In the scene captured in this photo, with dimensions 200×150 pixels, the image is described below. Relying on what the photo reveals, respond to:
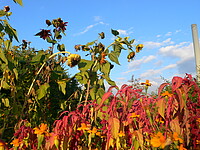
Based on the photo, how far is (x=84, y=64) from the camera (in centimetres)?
178

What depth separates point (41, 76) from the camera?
7.70 feet

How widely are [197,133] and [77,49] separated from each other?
127 centimetres

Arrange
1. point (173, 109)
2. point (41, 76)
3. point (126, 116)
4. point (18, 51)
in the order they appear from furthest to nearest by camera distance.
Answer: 1. point (18, 51)
2. point (41, 76)
3. point (126, 116)
4. point (173, 109)

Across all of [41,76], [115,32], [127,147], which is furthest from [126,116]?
[41,76]

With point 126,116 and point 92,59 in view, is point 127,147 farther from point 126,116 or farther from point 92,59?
point 92,59

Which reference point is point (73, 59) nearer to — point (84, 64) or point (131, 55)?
point (84, 64)

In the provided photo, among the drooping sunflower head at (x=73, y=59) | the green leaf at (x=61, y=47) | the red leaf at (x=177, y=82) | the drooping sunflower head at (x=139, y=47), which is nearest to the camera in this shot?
the red leaf at (x=177, y=82)

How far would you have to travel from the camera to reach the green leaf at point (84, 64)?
1755 millimetres

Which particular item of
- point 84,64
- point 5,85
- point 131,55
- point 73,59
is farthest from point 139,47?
point 5,85

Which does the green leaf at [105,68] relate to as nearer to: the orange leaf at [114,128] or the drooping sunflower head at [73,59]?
the drooping sunflower head at [73,59]

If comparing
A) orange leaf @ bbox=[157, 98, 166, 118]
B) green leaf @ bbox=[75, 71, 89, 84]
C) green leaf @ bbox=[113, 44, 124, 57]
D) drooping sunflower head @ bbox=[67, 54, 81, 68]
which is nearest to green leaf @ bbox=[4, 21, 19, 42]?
drooping sunflower head @ bbox=[67, 54, 81, 68]

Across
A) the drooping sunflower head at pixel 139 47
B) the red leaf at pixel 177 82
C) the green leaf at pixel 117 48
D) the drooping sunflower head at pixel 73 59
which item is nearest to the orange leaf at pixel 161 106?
the red leaf at pixel 177 82

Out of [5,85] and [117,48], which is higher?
[117,48]

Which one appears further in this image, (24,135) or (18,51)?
(18,51)
